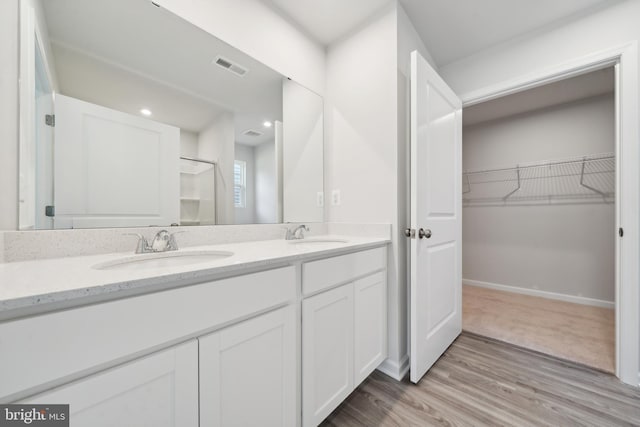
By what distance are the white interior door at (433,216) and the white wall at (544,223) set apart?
5.98ft

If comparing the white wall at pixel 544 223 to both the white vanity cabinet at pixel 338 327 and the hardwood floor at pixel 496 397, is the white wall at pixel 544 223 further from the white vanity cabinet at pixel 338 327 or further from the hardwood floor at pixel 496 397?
the white vanity cabinet at pixel 338 327

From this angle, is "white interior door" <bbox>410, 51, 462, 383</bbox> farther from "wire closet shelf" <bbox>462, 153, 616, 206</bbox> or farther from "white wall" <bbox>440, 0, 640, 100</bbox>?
"wire closet shelf" <bbox>462, 153, 616, 206</bbox>

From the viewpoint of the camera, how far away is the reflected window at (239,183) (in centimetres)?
146

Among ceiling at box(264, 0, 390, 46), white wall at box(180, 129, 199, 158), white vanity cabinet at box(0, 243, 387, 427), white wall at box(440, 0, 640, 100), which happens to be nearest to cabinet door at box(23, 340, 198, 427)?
white vanity cabinet at box(0, 243, 387, 427)

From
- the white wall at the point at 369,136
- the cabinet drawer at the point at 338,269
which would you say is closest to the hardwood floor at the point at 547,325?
the white wall at the point at 369,136

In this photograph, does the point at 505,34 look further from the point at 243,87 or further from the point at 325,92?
the point at 243,87

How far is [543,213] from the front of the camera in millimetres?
2992

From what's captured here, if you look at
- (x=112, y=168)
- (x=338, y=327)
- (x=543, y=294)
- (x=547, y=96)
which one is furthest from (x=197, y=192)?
(x=543, y=294)

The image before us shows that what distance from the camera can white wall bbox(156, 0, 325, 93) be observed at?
4.16 feet

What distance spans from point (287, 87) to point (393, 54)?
73cm

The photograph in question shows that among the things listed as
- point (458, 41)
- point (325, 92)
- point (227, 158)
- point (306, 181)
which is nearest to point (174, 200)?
point (227, 158)

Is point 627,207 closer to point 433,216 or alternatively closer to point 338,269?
point 433,216

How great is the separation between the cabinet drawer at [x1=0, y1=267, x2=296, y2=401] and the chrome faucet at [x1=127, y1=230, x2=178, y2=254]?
0.46 meters

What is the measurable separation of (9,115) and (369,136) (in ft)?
5.45
